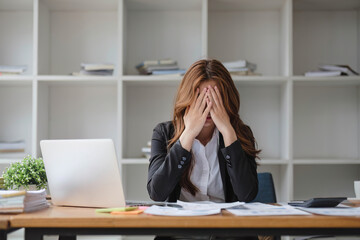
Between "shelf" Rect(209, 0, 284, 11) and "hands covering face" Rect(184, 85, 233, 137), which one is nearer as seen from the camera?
"hands covering face" Rect(184, 85, 233, 137)

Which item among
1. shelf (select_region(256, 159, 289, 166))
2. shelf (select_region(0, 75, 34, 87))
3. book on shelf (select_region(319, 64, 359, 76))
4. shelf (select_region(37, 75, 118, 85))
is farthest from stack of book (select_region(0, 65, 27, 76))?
book on shelf (select_region(319, 64, 359, 76))

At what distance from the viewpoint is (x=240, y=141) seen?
2041mm

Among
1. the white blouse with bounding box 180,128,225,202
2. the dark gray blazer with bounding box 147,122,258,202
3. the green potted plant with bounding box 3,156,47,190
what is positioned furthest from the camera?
the white blouse with bounding box 180,128,225,202

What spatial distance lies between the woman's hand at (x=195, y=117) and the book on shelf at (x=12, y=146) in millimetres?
1810

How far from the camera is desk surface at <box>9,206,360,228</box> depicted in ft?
4.05

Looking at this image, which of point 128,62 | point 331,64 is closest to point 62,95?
point 128,62

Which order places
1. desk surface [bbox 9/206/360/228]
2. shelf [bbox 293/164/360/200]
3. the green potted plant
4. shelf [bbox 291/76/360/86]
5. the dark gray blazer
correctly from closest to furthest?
desk surface [bbox 9/206/360/228]
the green potted plant
the dark gray blazer
shelf [bbox 291/76/360/86]
shelf [bbox 293/164/360/200]

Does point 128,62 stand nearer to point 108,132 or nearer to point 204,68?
point 108,132

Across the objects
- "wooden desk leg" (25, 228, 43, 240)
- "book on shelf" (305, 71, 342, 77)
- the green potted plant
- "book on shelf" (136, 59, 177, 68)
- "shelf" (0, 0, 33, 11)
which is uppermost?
"shelf" (0, 0, 33, 11)

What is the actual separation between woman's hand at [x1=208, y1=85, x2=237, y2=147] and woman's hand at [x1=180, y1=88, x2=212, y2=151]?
3 cm

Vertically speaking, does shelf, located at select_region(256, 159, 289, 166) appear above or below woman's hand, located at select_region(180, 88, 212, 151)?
below

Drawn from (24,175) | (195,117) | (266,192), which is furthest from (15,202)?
(266,192)

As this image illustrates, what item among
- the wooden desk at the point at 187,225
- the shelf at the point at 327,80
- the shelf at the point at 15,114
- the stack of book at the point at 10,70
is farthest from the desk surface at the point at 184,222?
the shelf at the point at 15,114

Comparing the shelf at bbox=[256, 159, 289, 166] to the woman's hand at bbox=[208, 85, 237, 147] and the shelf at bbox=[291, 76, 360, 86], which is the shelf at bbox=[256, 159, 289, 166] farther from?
the woman's hand at bbox=[208, 85, 237, 147]
